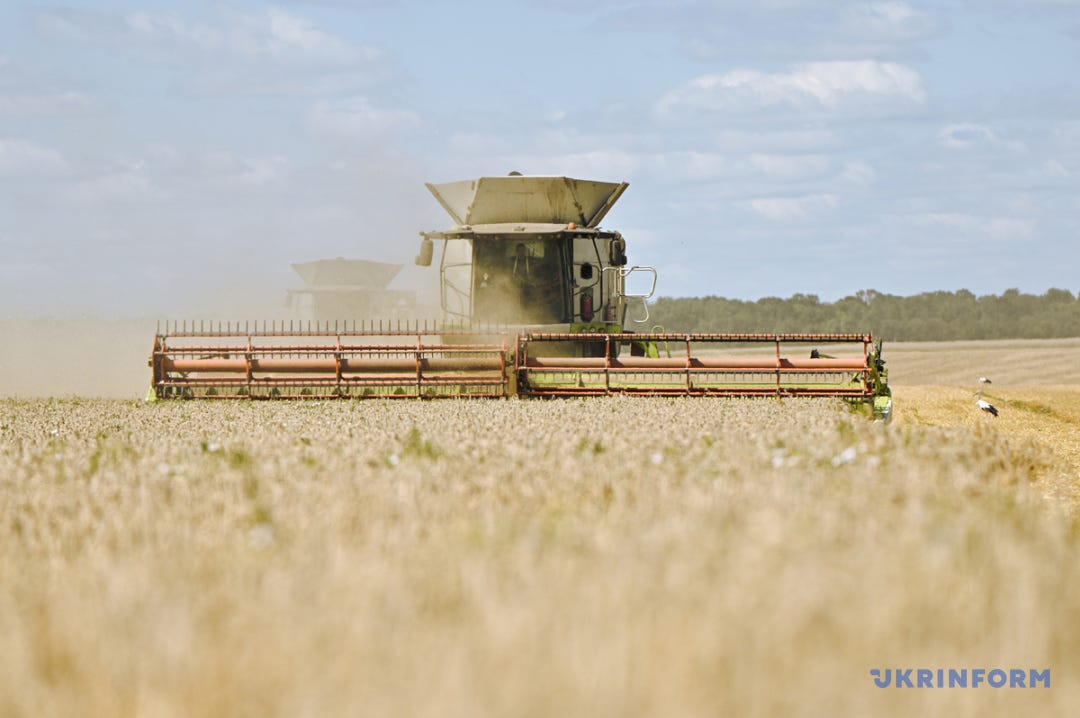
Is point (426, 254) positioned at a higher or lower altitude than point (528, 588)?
higher

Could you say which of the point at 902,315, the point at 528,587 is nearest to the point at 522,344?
the point at 528,587

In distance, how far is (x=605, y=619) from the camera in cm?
283

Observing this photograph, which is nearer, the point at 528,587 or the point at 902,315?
the point at 528,587

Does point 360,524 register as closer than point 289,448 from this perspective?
Yes

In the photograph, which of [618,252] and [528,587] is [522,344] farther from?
[528,587]

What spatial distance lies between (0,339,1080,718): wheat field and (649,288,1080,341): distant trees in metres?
61.9

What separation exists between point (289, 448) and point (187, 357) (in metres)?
11.4

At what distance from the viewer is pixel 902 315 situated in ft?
263

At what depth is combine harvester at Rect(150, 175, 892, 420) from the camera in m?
16.7

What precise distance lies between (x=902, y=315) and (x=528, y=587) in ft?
264

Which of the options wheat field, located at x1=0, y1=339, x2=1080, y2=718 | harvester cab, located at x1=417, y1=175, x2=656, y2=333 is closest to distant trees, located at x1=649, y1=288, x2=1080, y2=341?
harvester cab, located at x1=417, y1=175, x2=656, y2=333

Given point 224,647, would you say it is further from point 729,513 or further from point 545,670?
point 729,513

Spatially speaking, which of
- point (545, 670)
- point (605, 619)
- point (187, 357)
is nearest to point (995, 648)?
point (605, 619)

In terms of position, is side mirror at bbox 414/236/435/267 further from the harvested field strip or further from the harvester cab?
the harvested field strip
